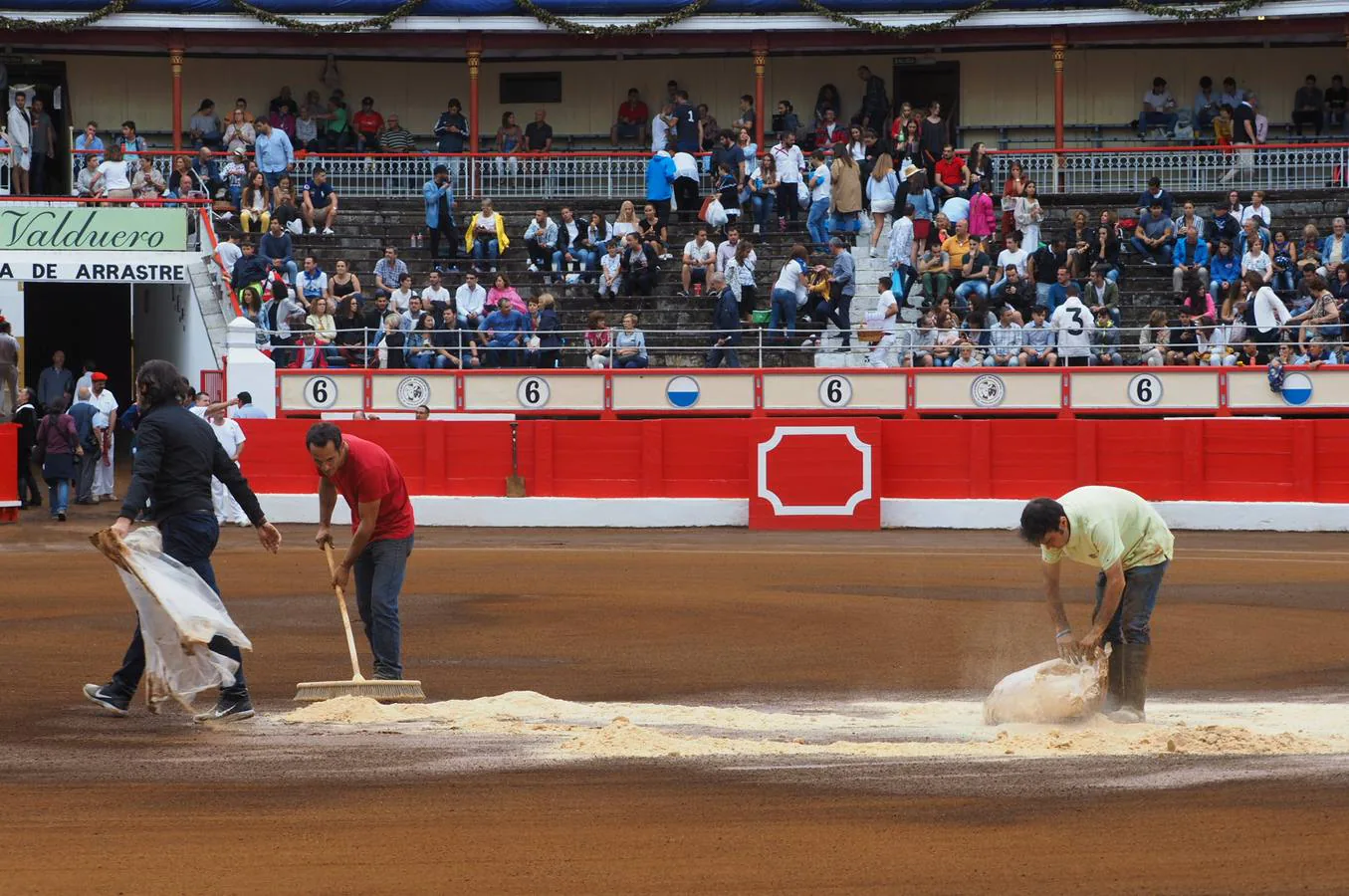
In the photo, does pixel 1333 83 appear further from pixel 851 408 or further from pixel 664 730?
pixel 664 730

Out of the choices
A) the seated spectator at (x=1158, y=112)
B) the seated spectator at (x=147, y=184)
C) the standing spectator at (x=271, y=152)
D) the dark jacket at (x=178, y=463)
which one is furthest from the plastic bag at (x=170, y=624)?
the seated spectator at (x=1158, y=112)

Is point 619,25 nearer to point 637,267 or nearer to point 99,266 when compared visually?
point 637,267

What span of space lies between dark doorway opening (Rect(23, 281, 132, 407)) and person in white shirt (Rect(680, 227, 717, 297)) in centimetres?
1088

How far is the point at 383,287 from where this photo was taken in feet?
88.8

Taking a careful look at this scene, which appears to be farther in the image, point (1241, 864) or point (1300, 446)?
point (1300, 446)

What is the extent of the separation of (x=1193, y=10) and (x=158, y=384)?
26.9 meters

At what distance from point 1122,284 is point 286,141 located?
44.1 ft

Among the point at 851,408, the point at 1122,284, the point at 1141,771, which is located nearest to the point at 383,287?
the point at 851,408

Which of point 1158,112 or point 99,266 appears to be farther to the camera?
point 1158,112

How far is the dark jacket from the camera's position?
9977 millimetres

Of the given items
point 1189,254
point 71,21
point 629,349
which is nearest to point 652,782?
point 629,349

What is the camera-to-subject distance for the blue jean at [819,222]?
2923 centimetres

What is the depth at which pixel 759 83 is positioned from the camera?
113 ft

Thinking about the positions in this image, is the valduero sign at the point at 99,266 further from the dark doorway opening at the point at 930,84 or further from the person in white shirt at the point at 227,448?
the dark doorway opening at the point at 930,84
